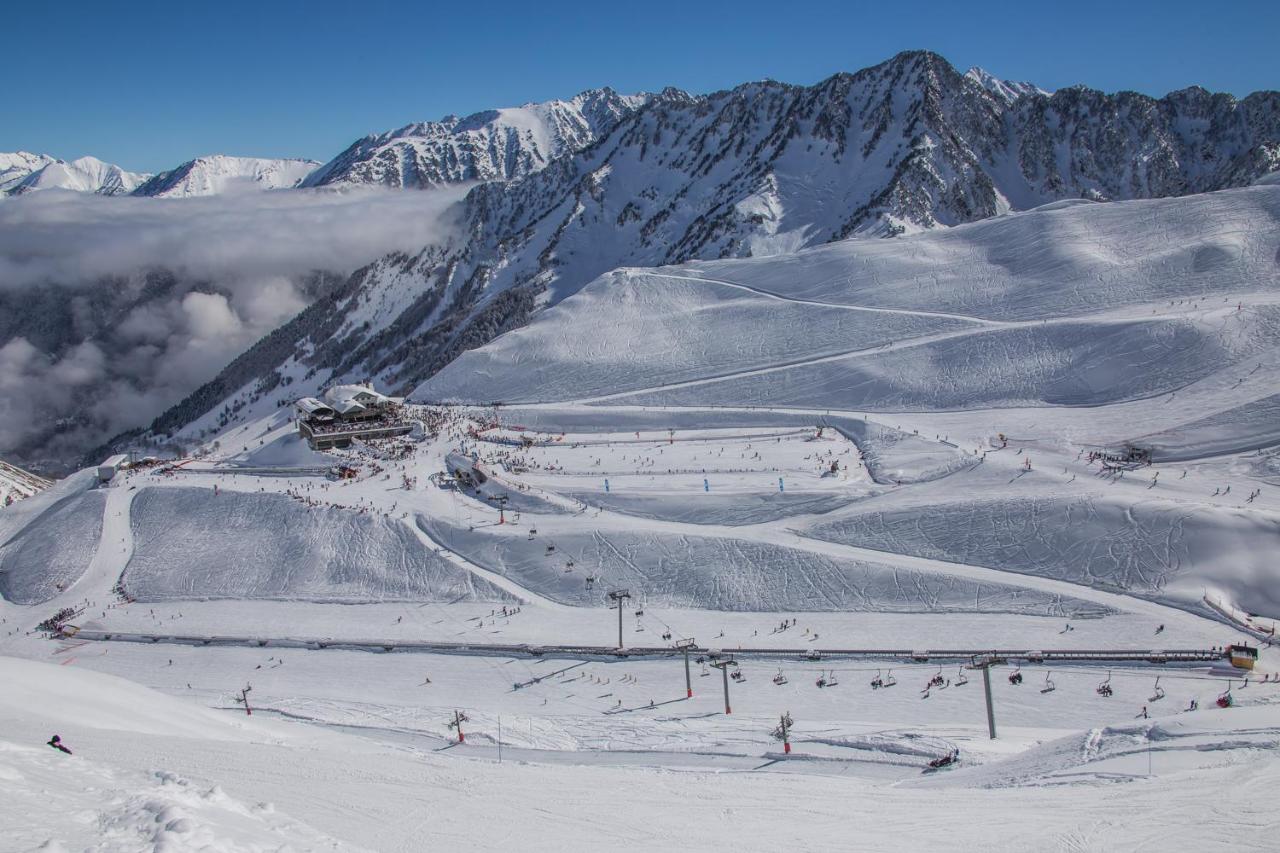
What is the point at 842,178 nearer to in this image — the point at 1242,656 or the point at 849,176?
the point at 849,176

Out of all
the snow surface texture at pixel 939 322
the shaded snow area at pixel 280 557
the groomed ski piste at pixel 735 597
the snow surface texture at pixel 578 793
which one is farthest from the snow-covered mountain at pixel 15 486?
the snow surface texture at pixel 578 793

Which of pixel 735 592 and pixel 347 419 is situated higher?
pixel 347 419

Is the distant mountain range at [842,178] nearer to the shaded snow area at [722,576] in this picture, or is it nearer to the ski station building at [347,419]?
the ski station building at [347,419]

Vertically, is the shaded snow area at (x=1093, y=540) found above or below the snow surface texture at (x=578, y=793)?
above

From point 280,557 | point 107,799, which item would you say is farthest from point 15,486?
point 107,799

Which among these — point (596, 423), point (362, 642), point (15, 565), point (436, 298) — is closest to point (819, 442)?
point (596, 423)

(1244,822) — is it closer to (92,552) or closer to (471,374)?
(92,552)

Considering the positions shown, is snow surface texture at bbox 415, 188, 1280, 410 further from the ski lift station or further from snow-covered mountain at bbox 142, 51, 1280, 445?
snow-covered mountain at bbox 142, 51, 1280, 445

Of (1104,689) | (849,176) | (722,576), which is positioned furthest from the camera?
(849,176)

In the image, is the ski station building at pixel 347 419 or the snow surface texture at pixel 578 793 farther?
the ski station building at pixel 347 419
